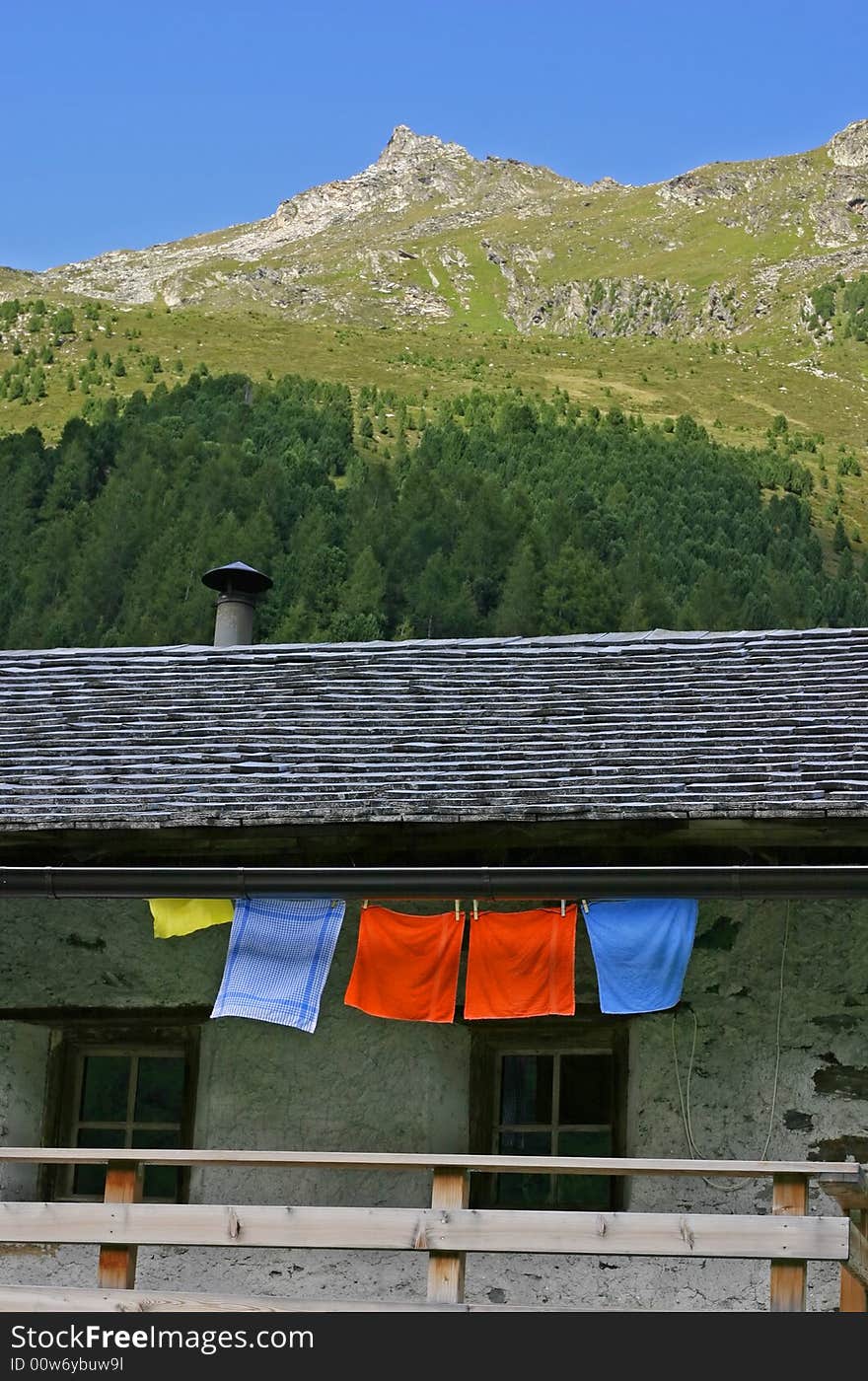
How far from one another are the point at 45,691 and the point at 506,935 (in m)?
4.81

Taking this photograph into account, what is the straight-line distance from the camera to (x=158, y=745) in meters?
9.95

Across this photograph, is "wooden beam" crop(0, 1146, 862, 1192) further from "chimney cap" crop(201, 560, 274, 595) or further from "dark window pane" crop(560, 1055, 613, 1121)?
"chimney cap" crop(201, 560, 274, 595)

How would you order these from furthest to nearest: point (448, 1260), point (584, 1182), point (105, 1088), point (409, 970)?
point (105, 1088) → point (584, 1182) → point (409, 970) → point (448, 1260)

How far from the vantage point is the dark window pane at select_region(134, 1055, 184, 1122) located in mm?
8797

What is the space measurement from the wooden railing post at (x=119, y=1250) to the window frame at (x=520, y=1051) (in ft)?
7.00

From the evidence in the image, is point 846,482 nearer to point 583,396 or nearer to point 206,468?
point 583,396

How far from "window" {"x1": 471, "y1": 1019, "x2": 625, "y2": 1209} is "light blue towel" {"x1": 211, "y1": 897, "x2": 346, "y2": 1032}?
1028 mm

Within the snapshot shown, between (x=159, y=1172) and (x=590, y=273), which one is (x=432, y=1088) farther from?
(x=590, y=273)

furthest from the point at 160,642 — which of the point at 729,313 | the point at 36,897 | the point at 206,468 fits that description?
the point at 729,313

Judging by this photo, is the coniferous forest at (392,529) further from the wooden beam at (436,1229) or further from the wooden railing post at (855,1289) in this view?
the wooden railing post at (855,1289)

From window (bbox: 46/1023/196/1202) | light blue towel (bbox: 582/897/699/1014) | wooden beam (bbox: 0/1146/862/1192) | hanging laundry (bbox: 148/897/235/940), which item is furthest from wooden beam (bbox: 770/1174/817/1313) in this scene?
window (bbox: 46/1023/196/1202)

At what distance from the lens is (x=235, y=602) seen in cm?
1379

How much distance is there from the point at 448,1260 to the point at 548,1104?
1983 mm

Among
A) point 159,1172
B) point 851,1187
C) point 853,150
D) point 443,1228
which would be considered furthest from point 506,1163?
point 853,150
